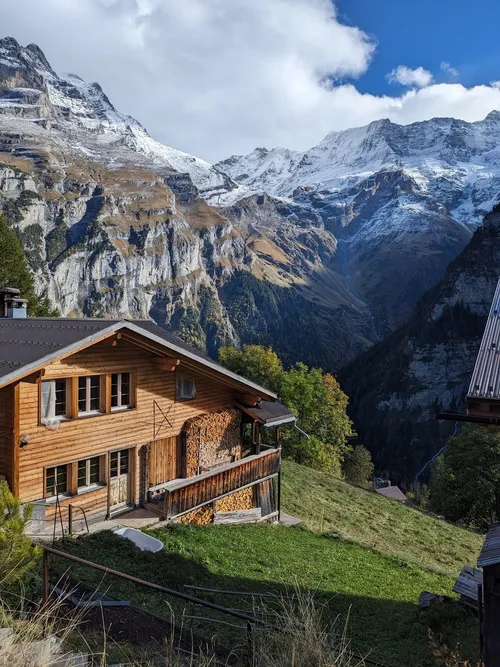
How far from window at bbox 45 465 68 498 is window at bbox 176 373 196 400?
5.09 metres

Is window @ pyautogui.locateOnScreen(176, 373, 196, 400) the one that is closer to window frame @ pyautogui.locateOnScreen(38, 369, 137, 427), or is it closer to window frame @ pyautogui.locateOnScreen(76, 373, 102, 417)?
window frame @ pyautogui.locateOnScreen(38, 369, 137, 427)

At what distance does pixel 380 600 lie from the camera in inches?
546

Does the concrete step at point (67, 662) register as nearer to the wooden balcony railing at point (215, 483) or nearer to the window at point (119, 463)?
the wooden balcony railing at point (215, 483)

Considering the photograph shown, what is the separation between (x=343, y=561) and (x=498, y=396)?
10.8 metres

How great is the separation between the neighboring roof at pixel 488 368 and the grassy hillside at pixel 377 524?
13.1m

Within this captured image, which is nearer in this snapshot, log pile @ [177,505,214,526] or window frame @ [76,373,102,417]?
window frame @ [76,373,102,417]

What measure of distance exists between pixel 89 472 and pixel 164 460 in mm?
3038

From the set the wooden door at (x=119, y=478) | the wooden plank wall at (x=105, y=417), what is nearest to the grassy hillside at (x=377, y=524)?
the wooden plank wall at (x=105, y=417)

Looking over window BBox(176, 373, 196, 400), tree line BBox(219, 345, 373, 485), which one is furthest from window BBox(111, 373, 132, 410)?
tree line BBox(219, 345, 373, 485)

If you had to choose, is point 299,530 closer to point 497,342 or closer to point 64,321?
point 64,321

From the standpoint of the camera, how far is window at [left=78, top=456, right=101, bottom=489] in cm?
1603

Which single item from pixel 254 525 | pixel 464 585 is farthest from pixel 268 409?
pixel 464 585

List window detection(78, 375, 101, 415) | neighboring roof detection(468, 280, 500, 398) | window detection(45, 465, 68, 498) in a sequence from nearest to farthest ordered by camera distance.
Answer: neighboring roof detection(468, 280, 500, 398), window detection(45, 465, 68, 498), window detection(78, 375, 101, 415)

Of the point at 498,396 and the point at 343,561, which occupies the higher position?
the point at 498,396
